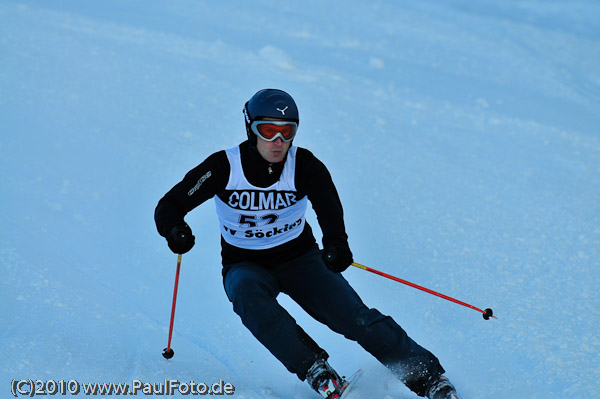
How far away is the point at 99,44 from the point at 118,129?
7.88 ft

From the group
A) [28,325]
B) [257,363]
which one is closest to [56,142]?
[28,325]

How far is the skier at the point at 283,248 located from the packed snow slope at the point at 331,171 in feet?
0.82

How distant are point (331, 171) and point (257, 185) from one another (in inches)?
97.5

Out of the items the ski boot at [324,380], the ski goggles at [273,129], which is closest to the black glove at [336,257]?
the ski boot at [324,380]

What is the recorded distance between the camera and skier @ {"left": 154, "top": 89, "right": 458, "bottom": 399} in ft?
9.26

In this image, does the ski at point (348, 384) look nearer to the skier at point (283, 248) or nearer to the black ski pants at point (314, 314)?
the skier at point (283, 248)

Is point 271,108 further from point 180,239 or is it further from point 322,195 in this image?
point 180,239

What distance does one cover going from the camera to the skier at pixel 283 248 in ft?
9.26

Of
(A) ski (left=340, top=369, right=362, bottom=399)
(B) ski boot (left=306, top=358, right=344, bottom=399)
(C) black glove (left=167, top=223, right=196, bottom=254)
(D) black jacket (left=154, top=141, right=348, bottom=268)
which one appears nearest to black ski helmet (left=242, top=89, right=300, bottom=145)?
(D) black jacket (left=154, top=141, right=348, bottom=268)

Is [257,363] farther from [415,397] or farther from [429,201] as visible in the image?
[429,201]

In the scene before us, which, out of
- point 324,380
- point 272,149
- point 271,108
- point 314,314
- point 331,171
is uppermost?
point 331,171

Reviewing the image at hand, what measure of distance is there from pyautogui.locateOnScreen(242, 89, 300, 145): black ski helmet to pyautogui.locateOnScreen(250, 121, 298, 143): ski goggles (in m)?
0.02

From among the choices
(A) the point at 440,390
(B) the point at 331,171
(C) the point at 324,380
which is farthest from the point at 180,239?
(B) the point at 331,171

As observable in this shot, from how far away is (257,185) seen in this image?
3.06 meters
